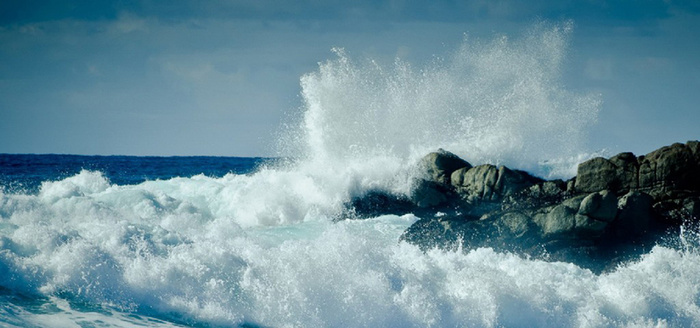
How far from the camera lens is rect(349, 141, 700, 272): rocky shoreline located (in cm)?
1129

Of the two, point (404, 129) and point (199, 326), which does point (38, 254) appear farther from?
point (404, 129)

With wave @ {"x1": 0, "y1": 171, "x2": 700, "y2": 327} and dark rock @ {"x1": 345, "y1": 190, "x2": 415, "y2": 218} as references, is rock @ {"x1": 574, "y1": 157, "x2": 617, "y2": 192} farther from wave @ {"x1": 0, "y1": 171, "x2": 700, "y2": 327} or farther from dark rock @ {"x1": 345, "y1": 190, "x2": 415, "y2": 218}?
dark rock @ {"x1": 345, "y1": 190, "x2": 415, "y2": 218}

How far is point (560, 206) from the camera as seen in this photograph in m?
11.6

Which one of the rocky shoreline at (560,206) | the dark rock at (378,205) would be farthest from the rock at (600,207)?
the dark rock at (378,205)

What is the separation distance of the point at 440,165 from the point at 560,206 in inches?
169

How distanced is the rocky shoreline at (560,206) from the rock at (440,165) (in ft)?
0.08

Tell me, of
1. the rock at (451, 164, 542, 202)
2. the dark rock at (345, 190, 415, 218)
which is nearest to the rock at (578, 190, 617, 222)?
the rock at (451, 164, 542, 202)

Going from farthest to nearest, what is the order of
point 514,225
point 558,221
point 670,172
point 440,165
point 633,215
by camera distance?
point 440,165
point 670,172
point 633,215
point 514,225
point 558,221

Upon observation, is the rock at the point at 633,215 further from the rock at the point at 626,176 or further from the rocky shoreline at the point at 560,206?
the rock at the point at 626,176

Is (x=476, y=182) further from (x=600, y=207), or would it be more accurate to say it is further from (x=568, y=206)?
(x=600, y=207)

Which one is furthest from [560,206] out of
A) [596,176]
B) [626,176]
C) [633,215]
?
[626,176]

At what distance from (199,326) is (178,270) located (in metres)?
1.00

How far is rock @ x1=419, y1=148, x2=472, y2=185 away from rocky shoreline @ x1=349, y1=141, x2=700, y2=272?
1.0 inches

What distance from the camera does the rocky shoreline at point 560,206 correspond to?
11289mm
